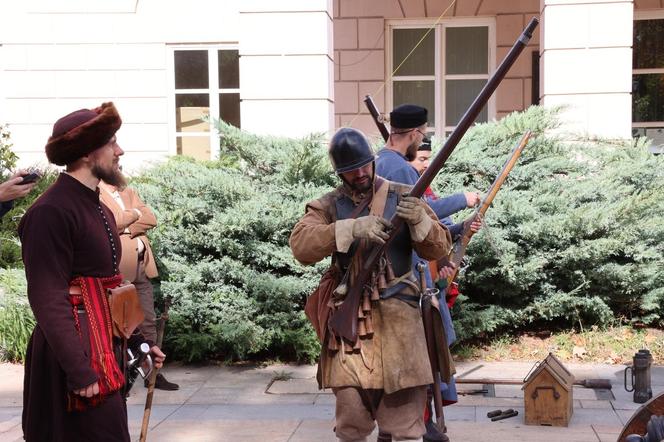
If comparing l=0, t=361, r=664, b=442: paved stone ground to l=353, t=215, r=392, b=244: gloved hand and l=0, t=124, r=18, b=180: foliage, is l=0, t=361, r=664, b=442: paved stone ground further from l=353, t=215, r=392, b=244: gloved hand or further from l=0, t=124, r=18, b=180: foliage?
l=0, t=124, r=18, b=180: foliage

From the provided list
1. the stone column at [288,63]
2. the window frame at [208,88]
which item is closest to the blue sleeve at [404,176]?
the stone column at [288,63]

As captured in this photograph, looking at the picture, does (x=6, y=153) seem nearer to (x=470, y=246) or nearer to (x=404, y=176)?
(x=470, y=246)

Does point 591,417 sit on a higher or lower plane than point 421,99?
lower

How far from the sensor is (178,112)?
1332cm

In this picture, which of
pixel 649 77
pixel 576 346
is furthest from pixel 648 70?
pixel 576 346

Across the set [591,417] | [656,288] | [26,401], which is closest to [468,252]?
[656,288]

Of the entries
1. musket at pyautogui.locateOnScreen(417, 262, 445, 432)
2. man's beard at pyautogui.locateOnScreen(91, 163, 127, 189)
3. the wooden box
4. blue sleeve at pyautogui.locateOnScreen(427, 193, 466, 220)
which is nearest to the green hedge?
the wooden box

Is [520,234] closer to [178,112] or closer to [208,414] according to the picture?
[208,414]

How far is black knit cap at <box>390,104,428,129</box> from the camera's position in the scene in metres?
5.23

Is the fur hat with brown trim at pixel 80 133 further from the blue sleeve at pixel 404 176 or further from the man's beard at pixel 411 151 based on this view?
the man's beard at pixel 411 151

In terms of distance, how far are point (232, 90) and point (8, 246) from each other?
462cm

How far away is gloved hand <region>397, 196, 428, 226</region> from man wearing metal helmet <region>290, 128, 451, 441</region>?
10 mm

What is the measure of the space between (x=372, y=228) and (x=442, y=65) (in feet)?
30.9

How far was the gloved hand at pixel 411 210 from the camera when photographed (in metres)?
4.01
